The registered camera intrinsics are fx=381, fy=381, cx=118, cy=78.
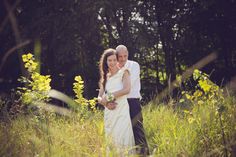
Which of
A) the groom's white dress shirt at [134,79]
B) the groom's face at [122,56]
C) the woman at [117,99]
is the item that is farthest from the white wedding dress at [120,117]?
the groom's face at [122,56]

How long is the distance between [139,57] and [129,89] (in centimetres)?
1056

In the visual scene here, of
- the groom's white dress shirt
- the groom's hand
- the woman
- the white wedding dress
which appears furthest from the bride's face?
the groom's hand

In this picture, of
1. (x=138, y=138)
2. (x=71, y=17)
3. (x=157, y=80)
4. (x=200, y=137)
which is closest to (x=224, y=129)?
(x=200, y=137)

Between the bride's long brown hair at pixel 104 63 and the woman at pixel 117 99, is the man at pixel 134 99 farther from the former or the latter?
the bride's long brown hair at pixel 104 63

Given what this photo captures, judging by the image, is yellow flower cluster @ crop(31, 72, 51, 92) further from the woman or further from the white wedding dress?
the white wedding dress

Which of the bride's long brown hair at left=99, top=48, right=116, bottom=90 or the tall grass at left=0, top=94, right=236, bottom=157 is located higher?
the bride's long brown hair at left=99, top=48, right=116, bottom=90

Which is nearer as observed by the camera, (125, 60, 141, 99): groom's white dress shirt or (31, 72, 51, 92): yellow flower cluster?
(31, 72, 51, 92): yellow flower cluster

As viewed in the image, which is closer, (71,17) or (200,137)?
(200,137)

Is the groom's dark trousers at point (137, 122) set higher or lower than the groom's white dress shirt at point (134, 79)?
lower

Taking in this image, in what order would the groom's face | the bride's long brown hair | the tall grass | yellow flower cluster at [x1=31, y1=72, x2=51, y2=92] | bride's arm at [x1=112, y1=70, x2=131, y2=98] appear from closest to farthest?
the tall grass
yellow flower cluster at [x1=31, y1=72, x2=51, y2=92]
bride's arm at [x1=112, y1=70, x2=131, y2=98]
the bride's long brown hair
the groom's face

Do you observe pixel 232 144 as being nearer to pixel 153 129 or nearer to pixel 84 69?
pixel 153 129

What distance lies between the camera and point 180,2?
15297 mm

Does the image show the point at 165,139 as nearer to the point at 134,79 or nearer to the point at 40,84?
the point at 134,79

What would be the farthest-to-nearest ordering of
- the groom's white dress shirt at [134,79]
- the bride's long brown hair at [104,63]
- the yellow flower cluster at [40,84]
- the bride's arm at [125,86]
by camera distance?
the groom's white dress shirt at [134,79], the bride's long brown hair at [104,63], the bride's arm at [125,86], the yellow flower cluster at [40,84]
